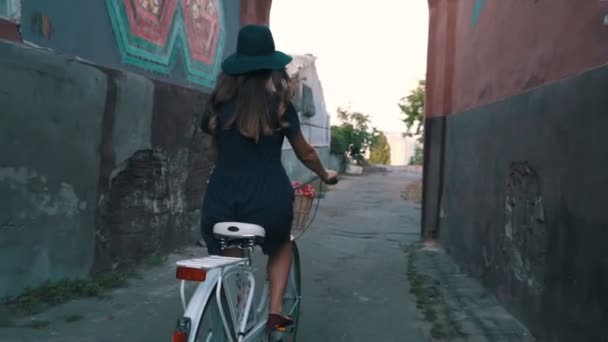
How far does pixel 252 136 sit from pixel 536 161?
2190 mm

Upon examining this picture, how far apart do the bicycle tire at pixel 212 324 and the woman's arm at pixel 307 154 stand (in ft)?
2.87

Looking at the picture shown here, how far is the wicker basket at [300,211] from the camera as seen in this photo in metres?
3.37

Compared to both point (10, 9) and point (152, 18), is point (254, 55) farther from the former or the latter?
point (152, 18)

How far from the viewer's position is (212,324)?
8.25 feet

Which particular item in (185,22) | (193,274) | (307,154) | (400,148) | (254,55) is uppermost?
(400,148)

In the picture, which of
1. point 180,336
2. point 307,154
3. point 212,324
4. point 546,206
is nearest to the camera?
point 180,336

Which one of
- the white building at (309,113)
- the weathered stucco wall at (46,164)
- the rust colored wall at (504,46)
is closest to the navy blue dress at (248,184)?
the rust colored wall at (504,46)

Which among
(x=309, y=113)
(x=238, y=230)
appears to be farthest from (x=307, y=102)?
(x=238, y=230)

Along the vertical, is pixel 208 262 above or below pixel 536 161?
below

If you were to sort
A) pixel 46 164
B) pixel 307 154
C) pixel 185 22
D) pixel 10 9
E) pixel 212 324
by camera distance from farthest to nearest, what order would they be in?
1. pixel 185 22
2. pixel 46 164
3. pixel 10 9
4. pixel 307 154
5. pixel 212 324

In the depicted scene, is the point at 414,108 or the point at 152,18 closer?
the point at 152,18

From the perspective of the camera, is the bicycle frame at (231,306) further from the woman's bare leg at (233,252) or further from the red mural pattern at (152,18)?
the red mural pattern at (152,18)

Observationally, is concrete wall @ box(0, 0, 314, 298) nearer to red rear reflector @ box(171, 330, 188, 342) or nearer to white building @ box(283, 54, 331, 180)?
red rear reflector @ box(171, 330, 188, 342)

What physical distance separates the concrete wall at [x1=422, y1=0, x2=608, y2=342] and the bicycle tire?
1.85 metres
